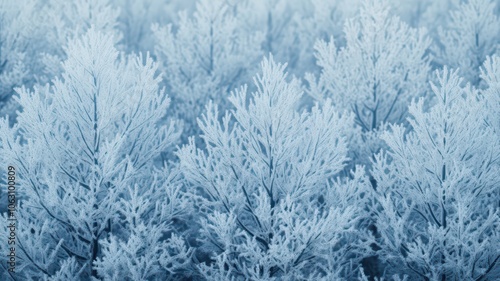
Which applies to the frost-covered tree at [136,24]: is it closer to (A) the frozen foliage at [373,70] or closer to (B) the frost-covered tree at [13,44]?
(B) the frost-covered tree at [13,44]

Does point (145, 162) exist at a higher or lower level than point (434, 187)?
higher

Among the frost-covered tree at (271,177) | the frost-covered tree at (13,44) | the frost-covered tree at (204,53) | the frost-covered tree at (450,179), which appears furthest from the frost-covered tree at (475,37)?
the frost-covered tree at (13,44)

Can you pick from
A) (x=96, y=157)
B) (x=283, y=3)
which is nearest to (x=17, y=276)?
(x=96, y=157)

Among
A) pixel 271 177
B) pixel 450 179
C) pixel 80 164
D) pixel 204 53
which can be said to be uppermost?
pixel 204 53

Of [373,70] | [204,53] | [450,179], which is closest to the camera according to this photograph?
[450,179]

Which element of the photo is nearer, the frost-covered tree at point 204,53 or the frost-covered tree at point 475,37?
the frost-covered tree at point 475,37

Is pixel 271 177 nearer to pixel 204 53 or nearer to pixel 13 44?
pixel 204 53

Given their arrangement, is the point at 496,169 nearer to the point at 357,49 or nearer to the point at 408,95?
the point at 408,95

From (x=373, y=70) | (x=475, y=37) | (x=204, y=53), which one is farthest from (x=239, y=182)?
(x=475, y=37)

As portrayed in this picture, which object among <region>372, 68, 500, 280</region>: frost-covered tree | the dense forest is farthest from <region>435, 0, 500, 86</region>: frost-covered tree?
<region>372, 68, 500, 280</region>: frost-covered tree
